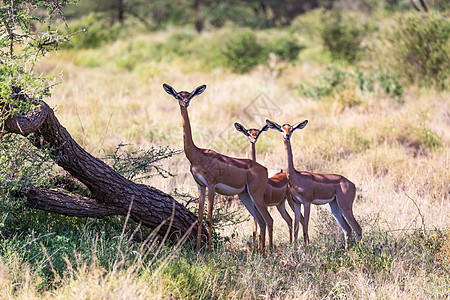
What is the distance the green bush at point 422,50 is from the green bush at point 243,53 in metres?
5.28

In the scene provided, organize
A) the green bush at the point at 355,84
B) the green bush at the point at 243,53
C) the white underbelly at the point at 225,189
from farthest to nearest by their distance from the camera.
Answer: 1. the green bush at the point at 243,53
2. the green bush at the point at 355,84
3. the white underbelly at the point at 225,189

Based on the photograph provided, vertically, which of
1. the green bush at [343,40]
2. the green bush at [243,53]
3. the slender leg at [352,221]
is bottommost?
the slender leg at [352,221]

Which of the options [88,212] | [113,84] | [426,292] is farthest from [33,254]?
[113,84]

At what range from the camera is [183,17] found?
38875mm

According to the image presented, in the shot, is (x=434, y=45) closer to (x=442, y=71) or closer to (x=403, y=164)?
(x=442, y=71)

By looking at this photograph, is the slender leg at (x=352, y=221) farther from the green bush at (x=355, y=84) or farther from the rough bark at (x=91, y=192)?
the green bush at (x=355, y=84)

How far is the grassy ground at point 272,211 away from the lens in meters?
4.55

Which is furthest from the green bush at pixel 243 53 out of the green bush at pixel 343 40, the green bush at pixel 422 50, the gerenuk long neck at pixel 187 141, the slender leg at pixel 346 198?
the gerenuk long neck at pixel 187 141

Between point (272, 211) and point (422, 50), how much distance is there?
874 centimetres

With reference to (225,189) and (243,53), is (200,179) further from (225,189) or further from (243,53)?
(243,53)

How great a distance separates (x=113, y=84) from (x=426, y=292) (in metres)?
12.0

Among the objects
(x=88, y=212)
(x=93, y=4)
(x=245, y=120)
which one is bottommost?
(x=88, y=212)

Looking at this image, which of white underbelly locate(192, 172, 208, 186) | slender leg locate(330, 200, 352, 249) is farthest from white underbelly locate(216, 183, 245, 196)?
slender leg locate(330, 200, 352, 249)

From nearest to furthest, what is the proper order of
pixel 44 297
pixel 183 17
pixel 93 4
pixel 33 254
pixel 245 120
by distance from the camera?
pixel 44 297 → pixel 33 254 → pixel 245 120 → pixel 93 4 → pixel 183 17
